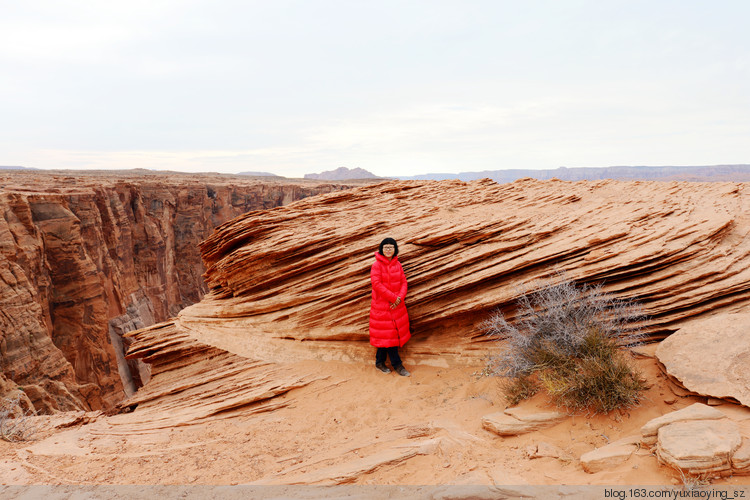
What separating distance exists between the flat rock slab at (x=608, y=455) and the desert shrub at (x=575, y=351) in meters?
0.57

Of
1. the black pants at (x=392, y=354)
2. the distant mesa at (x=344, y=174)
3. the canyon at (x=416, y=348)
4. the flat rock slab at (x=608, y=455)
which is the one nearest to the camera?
the flat rock slab at (x=608, y=455)

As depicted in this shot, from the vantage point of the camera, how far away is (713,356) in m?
4.29

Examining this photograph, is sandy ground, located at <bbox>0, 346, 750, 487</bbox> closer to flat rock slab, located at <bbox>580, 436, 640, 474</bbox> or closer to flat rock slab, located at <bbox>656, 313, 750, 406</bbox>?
flat rock slab, located at <bbox>580, 436, 640, 474</bbox>

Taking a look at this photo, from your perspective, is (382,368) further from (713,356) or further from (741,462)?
(741,462)

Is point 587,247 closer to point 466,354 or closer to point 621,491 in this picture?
point 466,354

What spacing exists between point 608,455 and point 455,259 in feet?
12.9

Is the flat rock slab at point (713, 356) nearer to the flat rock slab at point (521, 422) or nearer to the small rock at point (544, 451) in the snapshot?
the flat rock slab at point (521, 422)

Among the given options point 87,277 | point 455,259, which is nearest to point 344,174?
point 87,277

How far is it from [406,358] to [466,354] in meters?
1.04

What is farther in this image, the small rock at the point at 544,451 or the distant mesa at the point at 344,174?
the distant mesa at the point at 344,174

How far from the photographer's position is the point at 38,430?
674cm

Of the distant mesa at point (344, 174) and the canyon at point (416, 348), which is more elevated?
the distant mesa at point (344, 174)

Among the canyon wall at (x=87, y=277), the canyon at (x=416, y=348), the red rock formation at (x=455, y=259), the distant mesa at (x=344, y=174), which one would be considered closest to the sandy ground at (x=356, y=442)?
the canyon at (x=416, y=348)

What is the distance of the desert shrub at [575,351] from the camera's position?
4.37m
